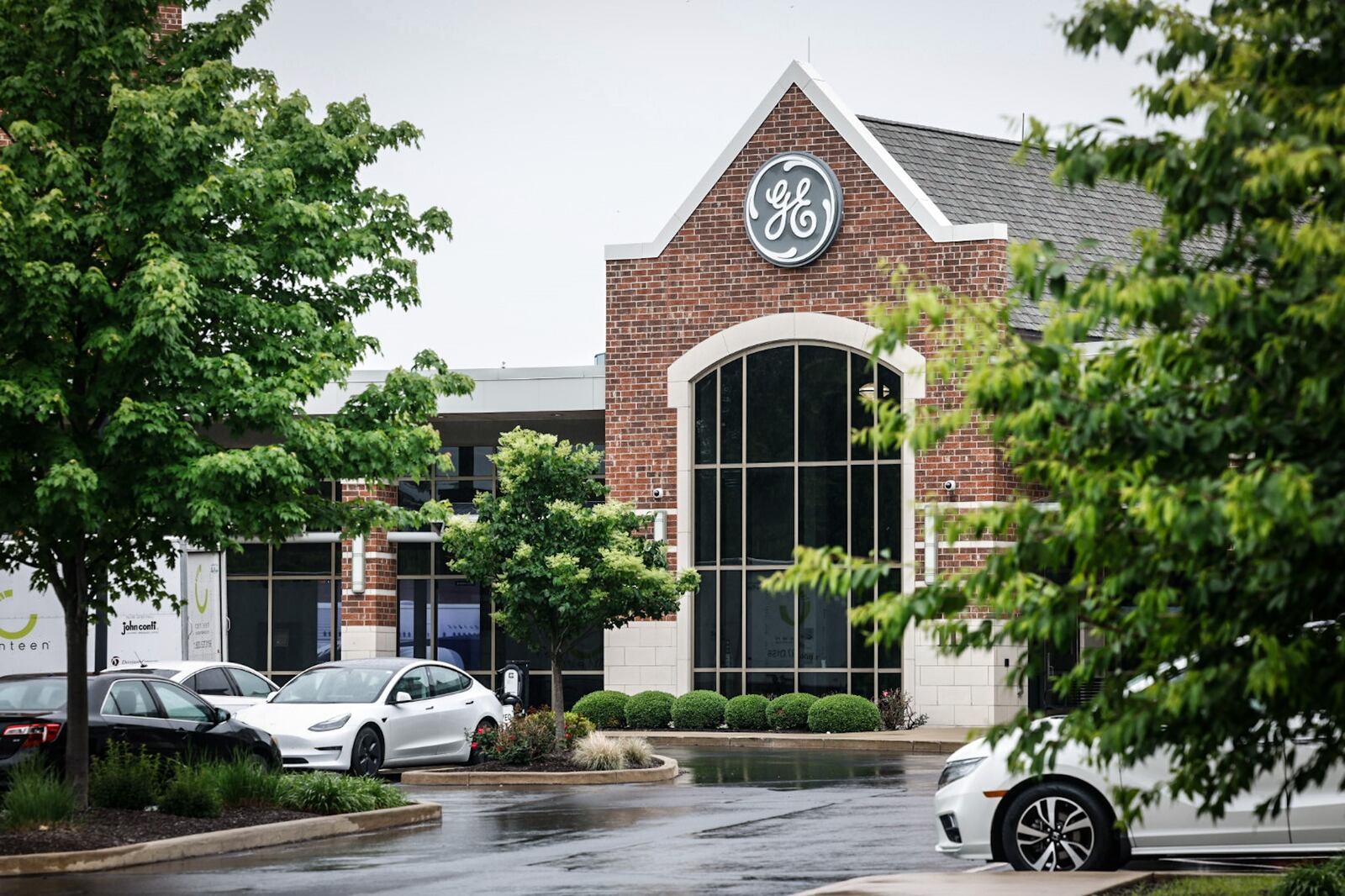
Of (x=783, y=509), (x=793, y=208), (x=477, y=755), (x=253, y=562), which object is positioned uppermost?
(x=793, y=208)

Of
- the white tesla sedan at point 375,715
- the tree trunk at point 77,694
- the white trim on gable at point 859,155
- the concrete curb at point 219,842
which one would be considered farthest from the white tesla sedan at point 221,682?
the white trim on gable at point 859,155

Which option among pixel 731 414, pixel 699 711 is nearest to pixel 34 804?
pixel 699 711

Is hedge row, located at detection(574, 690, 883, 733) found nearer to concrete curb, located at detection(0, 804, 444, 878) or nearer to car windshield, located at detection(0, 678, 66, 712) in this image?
concrete curb, located at detection(0, 804, 444, 878)

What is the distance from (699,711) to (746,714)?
34.5 inches

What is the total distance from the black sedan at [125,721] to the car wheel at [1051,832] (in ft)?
29.7

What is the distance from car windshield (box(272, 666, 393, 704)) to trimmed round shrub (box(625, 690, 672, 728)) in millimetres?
9991

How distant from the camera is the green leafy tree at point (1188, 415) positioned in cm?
634

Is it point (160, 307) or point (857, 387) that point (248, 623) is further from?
point (160, 307)

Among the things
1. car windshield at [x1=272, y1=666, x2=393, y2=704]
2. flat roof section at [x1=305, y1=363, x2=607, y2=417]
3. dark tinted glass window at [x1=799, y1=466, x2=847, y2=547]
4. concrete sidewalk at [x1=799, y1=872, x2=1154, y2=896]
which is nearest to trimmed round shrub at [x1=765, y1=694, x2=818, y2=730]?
dark tinted glass window at [x1=799, y1=466, x2=847, y2=547]

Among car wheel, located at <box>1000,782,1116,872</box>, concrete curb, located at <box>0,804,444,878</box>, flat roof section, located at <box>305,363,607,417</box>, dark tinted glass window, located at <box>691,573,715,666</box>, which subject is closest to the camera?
car wheel, located at <box>1000,782,1116,872</box>

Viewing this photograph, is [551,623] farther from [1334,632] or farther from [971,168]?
[1334,632]

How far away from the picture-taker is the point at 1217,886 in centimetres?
1161

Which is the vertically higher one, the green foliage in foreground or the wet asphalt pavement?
the green foliage in foreground

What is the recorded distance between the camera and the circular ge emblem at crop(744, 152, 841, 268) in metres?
34.7
